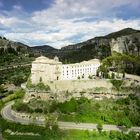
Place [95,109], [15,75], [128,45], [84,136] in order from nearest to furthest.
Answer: [84,136] < [95,109] < [128,45] < [15,75]

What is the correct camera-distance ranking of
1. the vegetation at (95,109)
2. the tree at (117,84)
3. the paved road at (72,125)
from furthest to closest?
1. the tree at (117,84)
2. the vegetation at (95,109)
3. the paved road at (72,125)

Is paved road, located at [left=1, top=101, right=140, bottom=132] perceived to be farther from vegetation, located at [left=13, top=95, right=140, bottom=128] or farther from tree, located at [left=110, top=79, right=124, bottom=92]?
tree, located at [left=110, top=79, right=124, bottom=92]

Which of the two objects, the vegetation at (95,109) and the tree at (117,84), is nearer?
the vegetation at (95,109)

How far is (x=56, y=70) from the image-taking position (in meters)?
84.0

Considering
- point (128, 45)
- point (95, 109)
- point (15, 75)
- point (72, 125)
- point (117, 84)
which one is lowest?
point (72, 125)

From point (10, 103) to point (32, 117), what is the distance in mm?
16399

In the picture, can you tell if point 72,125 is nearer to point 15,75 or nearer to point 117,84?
point 117,84

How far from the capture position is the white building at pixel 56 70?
269ft

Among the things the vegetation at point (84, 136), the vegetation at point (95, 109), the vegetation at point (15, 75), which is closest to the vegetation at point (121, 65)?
the vegetation at point (95, 109)

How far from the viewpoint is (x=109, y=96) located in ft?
237

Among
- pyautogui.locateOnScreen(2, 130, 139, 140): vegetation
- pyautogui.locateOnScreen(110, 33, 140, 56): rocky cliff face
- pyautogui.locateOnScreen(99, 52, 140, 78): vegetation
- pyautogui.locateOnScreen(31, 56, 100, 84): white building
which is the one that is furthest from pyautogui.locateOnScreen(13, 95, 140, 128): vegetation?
pyautogui.locateOnScreen(110, 33, 140, 56): rocky cliff face

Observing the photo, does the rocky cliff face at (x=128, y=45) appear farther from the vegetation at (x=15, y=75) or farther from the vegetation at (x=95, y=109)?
the vegetation at (x=95, y=109)


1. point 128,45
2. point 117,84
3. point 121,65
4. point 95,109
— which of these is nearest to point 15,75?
point 128,45

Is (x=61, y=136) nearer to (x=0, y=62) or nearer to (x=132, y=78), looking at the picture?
(x=132, y=78)
